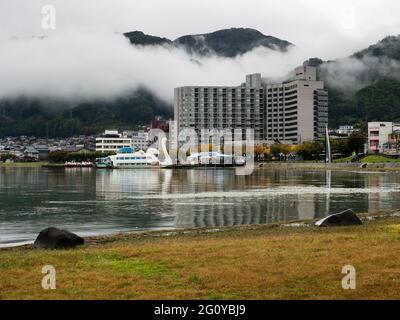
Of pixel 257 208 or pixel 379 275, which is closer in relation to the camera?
pixel 379 275

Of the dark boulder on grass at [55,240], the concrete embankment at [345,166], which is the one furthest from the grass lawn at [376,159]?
the dark boulder on grass at [55,240]

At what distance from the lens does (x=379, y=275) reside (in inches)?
632

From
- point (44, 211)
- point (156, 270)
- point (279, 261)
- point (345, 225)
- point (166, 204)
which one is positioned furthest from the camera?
point (166, 204)

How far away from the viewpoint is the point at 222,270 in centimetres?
1730

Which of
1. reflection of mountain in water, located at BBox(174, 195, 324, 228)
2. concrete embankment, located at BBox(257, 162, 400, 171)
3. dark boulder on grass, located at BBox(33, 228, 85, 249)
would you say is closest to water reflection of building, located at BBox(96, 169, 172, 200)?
reflection of mountain in water, located at BBox(174, 195, 324, 228)

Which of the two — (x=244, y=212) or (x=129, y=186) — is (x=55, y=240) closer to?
(x=244, y=212)

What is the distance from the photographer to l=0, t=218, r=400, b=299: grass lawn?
1441 centimetres

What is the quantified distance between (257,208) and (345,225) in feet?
65.0

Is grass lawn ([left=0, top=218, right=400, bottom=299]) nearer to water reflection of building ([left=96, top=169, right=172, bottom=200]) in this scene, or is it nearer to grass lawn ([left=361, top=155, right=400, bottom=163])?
water reflection of building ([left=96, top=169, right=172, bottom=200])

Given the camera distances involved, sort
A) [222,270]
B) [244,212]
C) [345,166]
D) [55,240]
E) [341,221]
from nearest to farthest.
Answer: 1. [222,270]
2. [55,240]
3. [341,221]
4. [244,212]
5. [345,166]

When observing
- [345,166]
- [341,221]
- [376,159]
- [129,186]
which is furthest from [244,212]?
[376,159]

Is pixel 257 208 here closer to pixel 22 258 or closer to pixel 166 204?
pixel 166 204

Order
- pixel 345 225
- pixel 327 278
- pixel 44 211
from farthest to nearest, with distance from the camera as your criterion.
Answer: pixel 44 211 → pixel 345 225 → pixel 327 278
